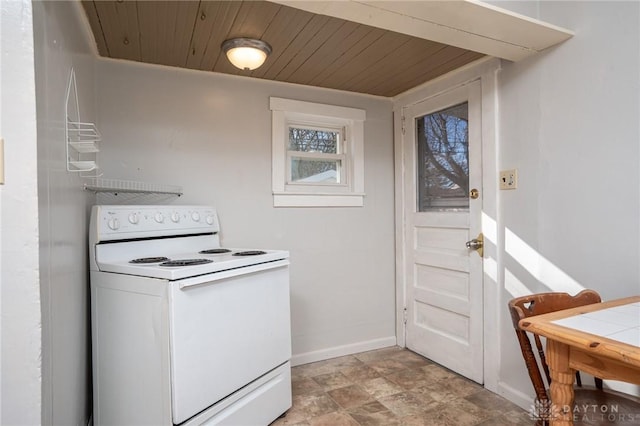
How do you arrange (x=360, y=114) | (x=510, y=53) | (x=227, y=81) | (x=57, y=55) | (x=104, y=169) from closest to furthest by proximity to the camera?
(x=57, y=55)
(x=510, y=53)
(x=104, y=169)
(x=227, y=81)
(x=360, y=114)

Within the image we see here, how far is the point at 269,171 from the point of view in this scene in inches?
104

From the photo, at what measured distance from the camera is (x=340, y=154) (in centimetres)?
294

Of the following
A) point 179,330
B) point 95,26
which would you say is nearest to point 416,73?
point 95,26

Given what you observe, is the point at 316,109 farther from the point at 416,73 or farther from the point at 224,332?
the point at 224,332

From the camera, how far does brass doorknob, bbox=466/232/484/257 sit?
91.3 inches

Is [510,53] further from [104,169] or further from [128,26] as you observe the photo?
[104,169]

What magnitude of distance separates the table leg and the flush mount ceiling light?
188 centimetres

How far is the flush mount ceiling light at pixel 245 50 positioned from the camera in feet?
6.47

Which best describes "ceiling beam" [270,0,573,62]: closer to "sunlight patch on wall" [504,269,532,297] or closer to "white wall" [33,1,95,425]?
"white wall" [33,1,95,425]

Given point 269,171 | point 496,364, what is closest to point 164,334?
point 269,171

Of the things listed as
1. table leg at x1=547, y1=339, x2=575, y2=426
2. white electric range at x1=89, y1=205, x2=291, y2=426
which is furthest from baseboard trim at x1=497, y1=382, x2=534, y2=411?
white electric range at x1=89, y1=205, x2=291, y2=426

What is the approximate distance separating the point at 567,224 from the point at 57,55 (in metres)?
2.32

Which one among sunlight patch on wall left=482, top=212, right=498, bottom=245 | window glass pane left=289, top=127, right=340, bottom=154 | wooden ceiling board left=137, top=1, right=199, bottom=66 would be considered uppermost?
wooden ceiling board left=137, top=1, right=199, bottom=66

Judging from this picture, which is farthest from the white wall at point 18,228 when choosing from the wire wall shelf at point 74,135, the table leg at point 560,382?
the table leg at point 560,382
